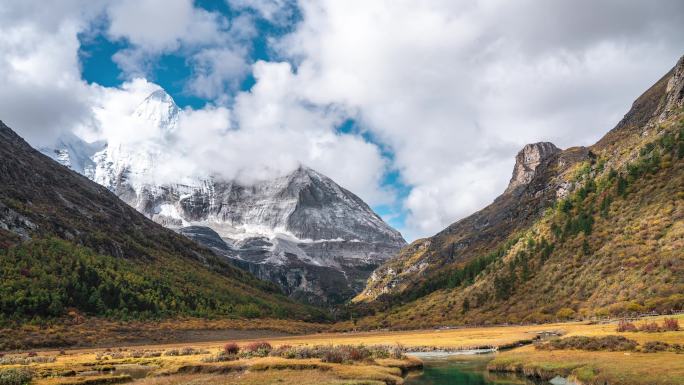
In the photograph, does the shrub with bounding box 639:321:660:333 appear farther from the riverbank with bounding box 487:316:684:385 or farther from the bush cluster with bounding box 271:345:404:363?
the bush cluster with bounding box 271:345:404:363

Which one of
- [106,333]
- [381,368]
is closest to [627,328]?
[381,368]

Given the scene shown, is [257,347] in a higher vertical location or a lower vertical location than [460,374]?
higher

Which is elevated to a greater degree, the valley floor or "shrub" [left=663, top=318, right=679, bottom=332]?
"shrub" [left=663, top=318, right=679, bottom=332]

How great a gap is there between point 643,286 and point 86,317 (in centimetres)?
16953

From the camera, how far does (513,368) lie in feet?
205

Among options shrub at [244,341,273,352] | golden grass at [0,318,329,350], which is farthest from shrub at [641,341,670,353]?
golden grass at [0,318,329,350]

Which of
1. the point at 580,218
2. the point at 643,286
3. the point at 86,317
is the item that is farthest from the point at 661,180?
the point at 86,317

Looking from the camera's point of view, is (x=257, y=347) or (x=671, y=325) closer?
(x=671, y=325)

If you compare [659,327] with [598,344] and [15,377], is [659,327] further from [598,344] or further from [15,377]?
[15,377]

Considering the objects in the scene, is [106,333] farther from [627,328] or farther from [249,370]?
[627,328]

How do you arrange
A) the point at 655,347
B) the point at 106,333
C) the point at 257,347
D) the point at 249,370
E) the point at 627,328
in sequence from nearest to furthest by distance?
the point at 655,347 → the point at 249,370 → the point at 627,328 → the point at 257,347 → the point at 106,333

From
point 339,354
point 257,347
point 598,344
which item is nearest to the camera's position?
point 598,344

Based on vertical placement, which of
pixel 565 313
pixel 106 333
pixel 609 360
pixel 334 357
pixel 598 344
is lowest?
pixel 609 360

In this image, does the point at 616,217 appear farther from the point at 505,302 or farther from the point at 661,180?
the point at 505,302
